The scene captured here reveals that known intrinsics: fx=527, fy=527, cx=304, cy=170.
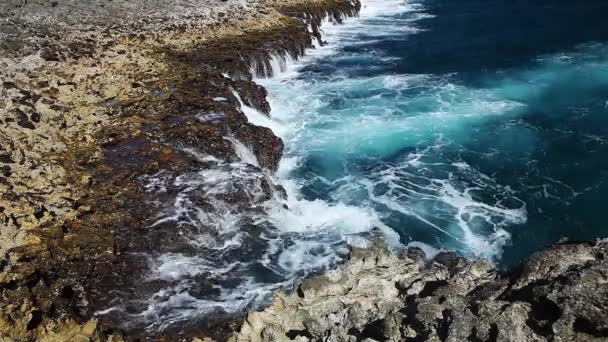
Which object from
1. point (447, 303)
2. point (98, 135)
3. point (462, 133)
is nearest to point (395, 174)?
point (462, 133)

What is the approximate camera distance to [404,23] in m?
53.6

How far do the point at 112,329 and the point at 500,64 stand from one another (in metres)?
33.2

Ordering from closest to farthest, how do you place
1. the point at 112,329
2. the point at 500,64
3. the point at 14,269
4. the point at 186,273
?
the point at 112,329 → the point at 14,269 → the point at 186,273 → the point at 500,64

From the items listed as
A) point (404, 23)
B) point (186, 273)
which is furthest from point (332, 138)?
point (404, 23)

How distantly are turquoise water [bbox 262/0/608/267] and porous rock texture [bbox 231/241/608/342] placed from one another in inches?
296

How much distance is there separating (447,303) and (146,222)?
33.6ft

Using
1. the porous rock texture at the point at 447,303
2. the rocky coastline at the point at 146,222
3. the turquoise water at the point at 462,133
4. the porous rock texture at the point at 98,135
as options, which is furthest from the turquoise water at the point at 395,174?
the porous rock texture at the point at 447,303

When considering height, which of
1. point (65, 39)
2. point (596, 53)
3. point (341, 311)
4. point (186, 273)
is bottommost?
point (596, 53)

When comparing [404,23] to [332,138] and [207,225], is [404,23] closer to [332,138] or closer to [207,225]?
[332,138]

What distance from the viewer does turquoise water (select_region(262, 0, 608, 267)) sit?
20.2m

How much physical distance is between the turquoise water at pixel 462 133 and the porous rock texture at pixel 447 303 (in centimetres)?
752

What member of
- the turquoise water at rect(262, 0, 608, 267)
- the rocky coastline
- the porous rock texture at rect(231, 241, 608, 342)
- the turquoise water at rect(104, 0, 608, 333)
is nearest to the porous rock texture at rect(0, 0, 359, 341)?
the rocky coastline

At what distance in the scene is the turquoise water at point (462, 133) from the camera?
2022cm

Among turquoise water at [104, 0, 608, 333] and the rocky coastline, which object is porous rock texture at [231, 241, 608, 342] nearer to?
the rocky coastline
